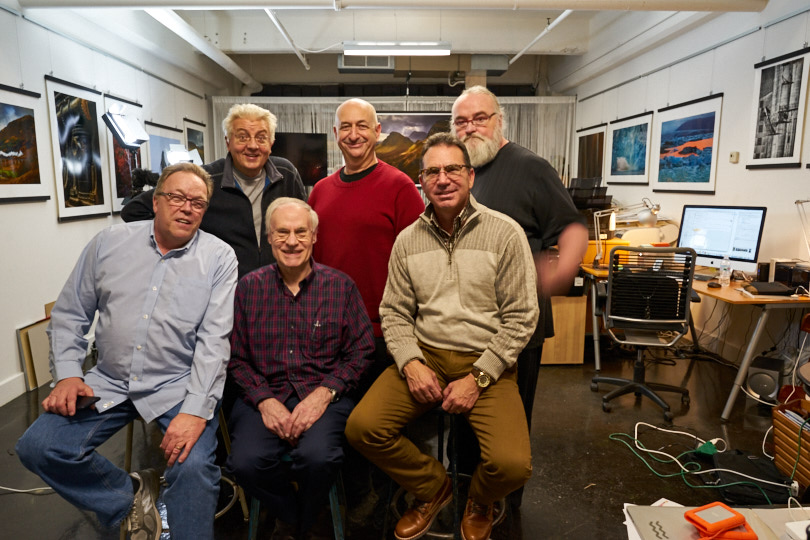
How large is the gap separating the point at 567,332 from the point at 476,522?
2.49m

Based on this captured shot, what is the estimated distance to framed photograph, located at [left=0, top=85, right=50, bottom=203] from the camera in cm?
337

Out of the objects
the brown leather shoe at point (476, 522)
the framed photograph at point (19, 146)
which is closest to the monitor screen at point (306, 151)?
the framed photograph at point (19, 146)

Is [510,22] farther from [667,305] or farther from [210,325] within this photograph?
[210,325]

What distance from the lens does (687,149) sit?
15.6ft

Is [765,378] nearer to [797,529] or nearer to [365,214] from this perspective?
[797,529]

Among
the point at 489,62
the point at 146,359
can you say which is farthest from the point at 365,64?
the point at 146,359

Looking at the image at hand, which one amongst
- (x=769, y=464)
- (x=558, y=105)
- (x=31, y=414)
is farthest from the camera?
(x=558, y=105)

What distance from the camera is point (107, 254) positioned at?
186cm

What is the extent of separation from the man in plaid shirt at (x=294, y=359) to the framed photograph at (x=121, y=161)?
3473 millimetres

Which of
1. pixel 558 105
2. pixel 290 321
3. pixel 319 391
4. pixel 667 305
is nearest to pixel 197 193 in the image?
pixel 290 321

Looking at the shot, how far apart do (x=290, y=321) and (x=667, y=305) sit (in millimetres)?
2508

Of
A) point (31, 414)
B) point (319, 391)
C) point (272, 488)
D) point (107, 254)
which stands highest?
point (107, 254)

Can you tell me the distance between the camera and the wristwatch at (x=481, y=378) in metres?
1.79

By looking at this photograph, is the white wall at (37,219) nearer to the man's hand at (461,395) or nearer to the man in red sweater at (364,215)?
the man in red sweater at (364,215)
